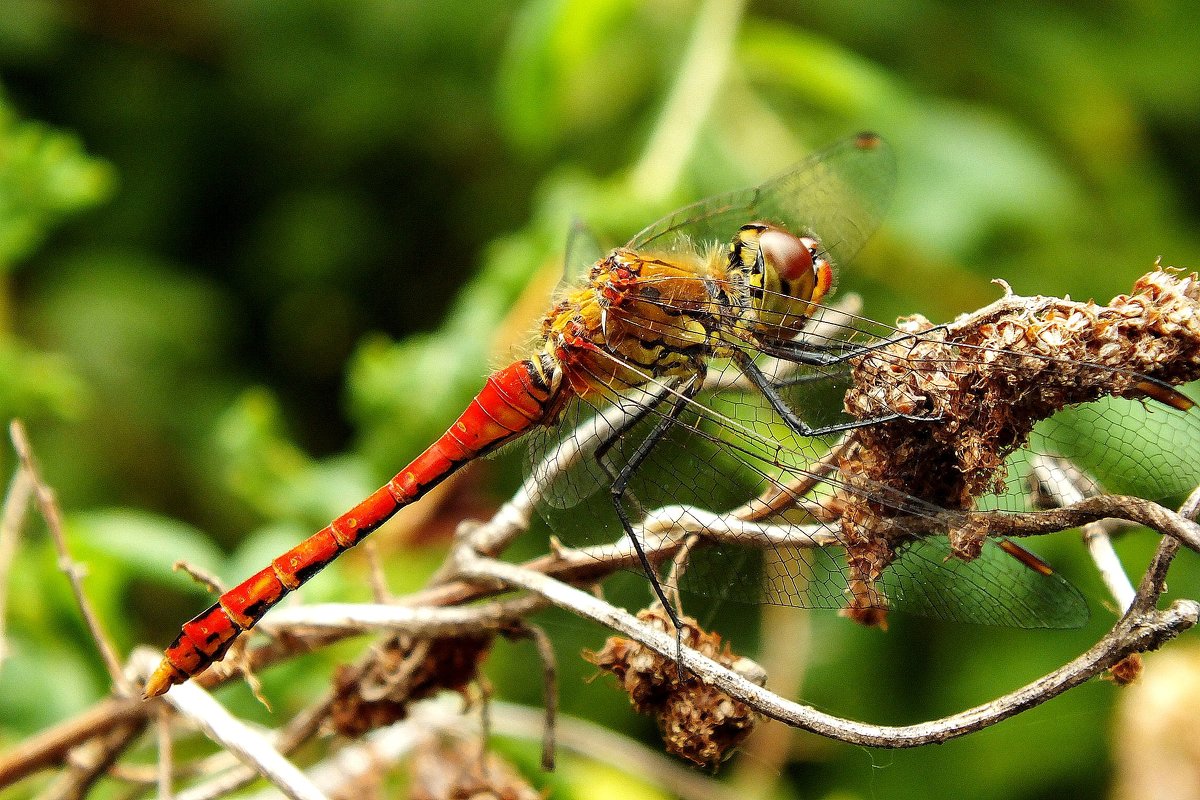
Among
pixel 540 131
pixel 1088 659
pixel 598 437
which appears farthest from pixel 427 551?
pixel 1088 659

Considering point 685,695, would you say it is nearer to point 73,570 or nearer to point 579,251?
point 73,570

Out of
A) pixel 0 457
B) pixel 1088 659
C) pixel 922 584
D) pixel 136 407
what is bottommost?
pixel 1088 659

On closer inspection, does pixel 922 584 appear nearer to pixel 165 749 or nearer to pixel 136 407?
pixel 165 749

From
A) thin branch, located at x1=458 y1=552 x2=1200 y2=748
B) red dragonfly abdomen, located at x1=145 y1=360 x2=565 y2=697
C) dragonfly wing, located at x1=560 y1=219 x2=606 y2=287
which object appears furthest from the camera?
dragonfly wing, located at x1=560 y1=219 x2=606 y2=287

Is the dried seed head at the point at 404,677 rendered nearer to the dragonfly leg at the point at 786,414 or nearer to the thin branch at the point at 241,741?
the thin branch at the point at 241,741

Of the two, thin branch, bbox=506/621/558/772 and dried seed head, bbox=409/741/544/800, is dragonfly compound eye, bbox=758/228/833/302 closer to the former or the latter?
thin branch, bbox=506/621/558/772

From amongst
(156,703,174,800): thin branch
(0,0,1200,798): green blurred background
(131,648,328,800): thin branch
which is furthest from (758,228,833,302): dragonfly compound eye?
(156,703,174,800): thin branch

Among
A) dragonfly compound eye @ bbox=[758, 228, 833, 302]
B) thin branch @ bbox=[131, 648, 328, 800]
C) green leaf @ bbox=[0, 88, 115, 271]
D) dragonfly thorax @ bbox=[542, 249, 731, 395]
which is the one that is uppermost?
green leaf @ bbox=[0, 88, 115, 271]

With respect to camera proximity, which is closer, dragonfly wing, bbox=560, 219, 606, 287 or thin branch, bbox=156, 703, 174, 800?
thin branch, bbox=156, 703, 174, 800
